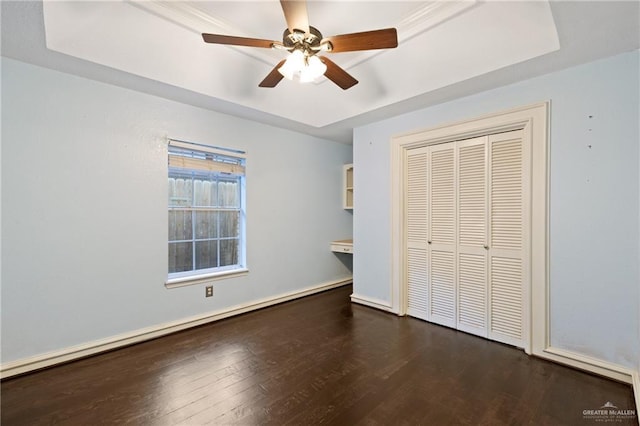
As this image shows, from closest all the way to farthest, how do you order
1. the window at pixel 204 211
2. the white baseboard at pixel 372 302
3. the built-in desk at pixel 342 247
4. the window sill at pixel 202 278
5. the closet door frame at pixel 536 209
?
the closet door frame at pixel 536 209, the window sill at pixel 202 278, the window at pixel 204 211, the white baseboard at pixel 372 302, the built-in desk at pixel 342 247

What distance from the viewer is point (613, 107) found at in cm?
212

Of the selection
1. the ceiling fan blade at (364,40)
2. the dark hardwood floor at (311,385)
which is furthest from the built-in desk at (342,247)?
the ceiling fan blade at (364,40)

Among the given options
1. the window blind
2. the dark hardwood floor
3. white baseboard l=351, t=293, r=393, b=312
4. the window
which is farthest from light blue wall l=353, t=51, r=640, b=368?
the window

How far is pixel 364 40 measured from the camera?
69.1 inches

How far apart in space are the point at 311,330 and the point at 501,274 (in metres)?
1.94

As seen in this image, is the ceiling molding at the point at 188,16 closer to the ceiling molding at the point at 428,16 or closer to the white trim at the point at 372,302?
the ceiling molding at the point at 428,16

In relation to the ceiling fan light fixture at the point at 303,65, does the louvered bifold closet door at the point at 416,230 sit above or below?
below

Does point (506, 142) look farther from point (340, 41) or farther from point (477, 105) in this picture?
point (340, 41)

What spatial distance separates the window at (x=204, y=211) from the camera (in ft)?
10.1

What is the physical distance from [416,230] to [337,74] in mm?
1991

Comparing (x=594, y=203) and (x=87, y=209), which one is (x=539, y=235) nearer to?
(x=594, y=203)

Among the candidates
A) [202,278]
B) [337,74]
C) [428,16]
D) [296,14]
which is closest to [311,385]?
[202,278]
